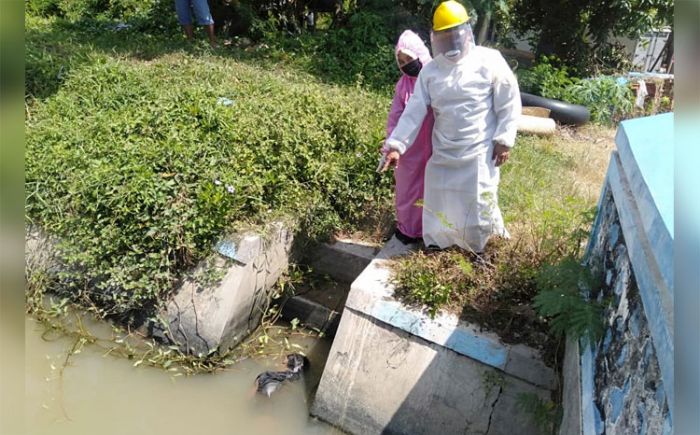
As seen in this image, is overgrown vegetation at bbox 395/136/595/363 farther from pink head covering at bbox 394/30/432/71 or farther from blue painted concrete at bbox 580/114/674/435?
pink head covering at bbox 394/30/432/71

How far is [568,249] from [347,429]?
1.72 m

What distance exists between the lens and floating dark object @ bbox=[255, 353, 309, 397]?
3.60m

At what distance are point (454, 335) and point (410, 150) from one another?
4.18ft

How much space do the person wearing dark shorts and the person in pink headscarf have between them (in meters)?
5.08

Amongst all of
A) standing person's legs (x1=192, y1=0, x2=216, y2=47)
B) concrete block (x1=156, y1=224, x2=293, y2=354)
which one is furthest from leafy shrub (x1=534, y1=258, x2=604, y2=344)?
standing person's legs (x1=192, y1=0, x2=216, y2=47)

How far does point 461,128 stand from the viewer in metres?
3.32

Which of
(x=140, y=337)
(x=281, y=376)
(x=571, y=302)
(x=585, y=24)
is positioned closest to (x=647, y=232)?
(x=571, y=302)

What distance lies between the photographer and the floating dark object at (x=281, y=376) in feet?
11.8

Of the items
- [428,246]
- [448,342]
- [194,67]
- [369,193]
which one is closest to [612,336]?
[448,342]

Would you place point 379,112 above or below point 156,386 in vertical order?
above

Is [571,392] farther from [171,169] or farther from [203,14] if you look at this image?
[203,14]

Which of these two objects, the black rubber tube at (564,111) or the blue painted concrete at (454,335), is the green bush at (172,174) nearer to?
the blue painted concrete at (454,335)
